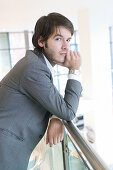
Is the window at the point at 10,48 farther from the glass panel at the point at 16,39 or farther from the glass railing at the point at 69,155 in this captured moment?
the glass railing at the point at 69,155

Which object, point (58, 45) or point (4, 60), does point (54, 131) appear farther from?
point (4, 60)

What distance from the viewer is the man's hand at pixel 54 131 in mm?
1172

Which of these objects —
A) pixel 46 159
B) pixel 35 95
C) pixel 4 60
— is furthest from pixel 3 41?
pixel 35 95

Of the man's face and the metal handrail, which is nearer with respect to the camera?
the metal handrail

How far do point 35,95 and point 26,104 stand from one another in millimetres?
90

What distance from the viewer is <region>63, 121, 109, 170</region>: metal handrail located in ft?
2.19

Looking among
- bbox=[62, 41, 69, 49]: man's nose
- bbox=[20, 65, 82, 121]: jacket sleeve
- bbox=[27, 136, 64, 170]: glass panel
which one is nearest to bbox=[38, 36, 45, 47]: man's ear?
bbox=[62, 41, 69, 49]: man's nose

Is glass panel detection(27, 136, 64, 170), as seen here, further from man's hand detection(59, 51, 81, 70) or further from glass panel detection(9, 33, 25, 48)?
glass panel detection(9, 33, 25, 48)

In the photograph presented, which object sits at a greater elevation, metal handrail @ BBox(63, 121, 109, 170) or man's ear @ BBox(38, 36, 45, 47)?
man's ear @ BBox(38, 36, 45, 47)

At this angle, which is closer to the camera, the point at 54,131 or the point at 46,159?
the point at 54,131

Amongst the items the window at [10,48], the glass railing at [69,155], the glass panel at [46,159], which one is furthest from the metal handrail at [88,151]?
the window at [10,48]

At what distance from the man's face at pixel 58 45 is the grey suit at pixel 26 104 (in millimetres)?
68

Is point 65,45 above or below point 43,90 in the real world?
above

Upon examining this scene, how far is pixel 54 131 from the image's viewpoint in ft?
3.85
